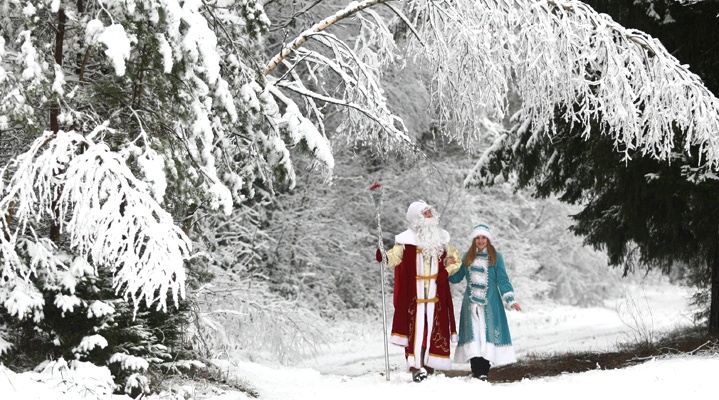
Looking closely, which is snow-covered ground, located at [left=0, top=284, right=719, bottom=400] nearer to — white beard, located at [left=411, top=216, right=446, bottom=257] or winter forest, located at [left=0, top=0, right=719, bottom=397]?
winter forest, located at [left=0, top=0, right=719, bottom=397]

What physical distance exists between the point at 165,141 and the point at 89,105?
2.66 ft

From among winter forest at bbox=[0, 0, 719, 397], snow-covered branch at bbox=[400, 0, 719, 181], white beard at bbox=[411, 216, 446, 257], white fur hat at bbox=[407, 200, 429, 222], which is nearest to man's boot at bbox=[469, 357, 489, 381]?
white beard at bbox=[411, 216, 446, 257]

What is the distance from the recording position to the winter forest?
535 cm

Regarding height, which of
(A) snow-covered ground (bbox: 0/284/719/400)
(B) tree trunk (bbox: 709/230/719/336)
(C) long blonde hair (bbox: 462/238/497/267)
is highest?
(C) long blonde hair (bbox: 462/238/497/267)

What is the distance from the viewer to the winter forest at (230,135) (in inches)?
211

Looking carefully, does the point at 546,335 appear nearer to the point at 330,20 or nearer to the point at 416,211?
the point at 416,211

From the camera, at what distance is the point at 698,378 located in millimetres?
6500

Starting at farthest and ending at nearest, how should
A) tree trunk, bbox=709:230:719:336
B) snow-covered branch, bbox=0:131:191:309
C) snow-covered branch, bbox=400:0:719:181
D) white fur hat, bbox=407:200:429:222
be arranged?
tree trunk, bbox=709:230:719:336 → white fur hat, bbox=407:200:429:222 → snow-covered branch, bbox=400:0:719:181 → snow-covered branch, bbox=0:131:191:309

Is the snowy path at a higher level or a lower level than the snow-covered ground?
lower

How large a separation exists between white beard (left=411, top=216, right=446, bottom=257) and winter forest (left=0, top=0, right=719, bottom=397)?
2.47 feet

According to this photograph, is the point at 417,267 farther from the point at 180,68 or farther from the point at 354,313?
the point at 354,313

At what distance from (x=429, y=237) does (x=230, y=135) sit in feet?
7.58

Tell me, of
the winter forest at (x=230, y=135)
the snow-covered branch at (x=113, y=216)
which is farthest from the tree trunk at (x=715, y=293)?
the snow-covered branch at (x=113, y=216)

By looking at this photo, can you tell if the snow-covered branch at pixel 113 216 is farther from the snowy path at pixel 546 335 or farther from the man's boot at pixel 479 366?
the snowy path at pixel 546 335
